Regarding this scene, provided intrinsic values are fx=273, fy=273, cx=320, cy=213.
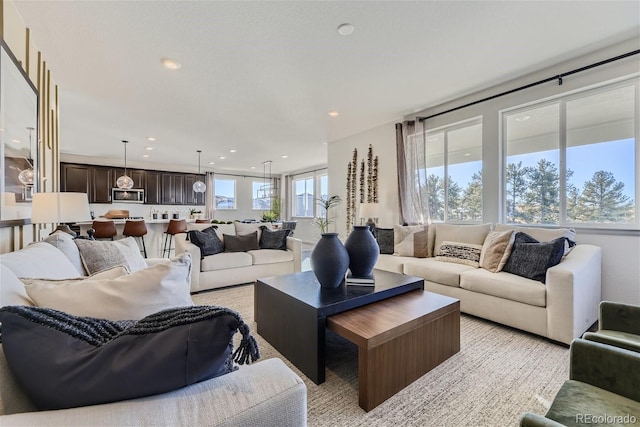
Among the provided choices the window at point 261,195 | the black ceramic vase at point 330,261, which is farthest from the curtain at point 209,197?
the black ceramic vase at point 330,261

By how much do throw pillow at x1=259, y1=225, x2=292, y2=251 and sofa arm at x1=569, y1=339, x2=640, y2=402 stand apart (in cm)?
371

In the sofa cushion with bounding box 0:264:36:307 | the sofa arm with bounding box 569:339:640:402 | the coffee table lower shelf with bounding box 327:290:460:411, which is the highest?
the sofa cushion with bounding box 0:264:36:307

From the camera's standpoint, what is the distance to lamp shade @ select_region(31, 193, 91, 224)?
1.96 m

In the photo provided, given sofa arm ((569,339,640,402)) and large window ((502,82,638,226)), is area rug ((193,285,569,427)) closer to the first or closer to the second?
sofa arm ((569,339,640,402))

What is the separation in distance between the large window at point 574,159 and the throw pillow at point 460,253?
0.78 metres

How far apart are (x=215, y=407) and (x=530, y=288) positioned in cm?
265

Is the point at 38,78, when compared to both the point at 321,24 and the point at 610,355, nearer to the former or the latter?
the point at 321,24

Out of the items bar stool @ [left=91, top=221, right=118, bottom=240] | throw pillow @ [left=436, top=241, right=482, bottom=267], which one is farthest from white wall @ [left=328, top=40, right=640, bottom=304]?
bar stool @ [left=91, top=221, right=118, bottom=240]

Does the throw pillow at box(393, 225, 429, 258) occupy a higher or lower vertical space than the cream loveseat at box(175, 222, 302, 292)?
higher

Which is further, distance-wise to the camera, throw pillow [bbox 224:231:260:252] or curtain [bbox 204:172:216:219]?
curtain [bbox 204:172:216:219]

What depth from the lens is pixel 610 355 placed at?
106cm

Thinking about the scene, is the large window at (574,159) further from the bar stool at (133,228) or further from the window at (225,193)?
the window at (225,193)

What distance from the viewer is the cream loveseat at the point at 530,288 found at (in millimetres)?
2160

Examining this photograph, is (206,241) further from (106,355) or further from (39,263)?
(106,355)
